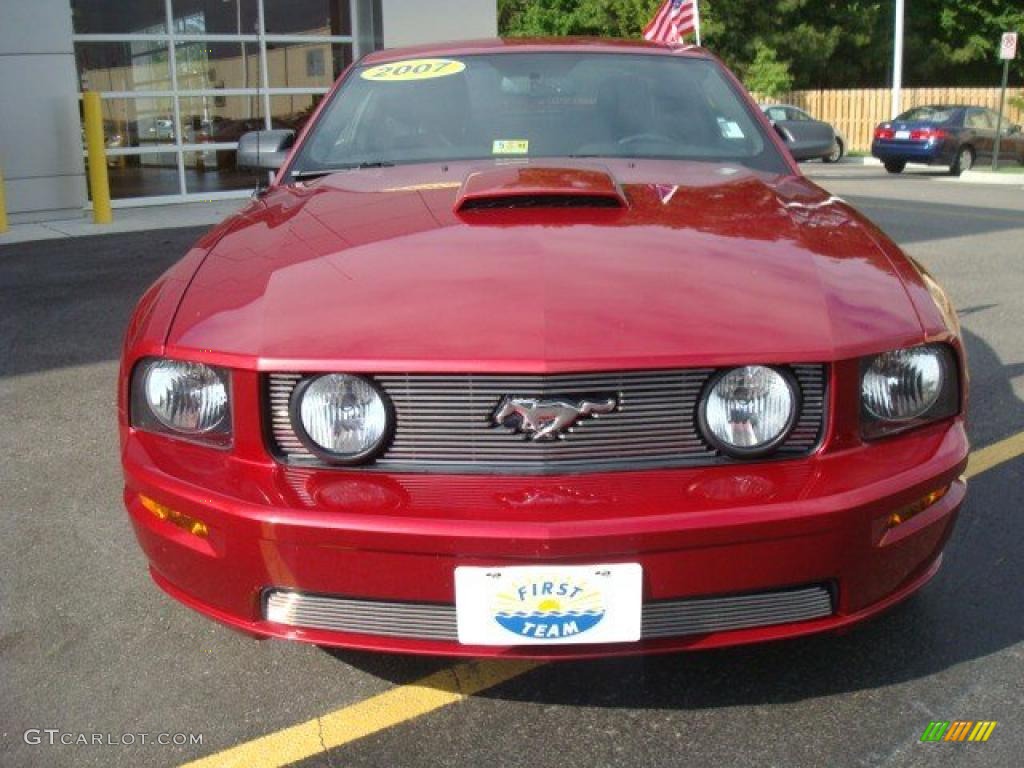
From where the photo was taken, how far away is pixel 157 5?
47.9ft

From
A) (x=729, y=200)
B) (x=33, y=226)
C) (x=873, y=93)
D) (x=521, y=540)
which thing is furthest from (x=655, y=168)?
(x=873, y=93)

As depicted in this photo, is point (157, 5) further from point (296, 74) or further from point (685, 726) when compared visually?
point (685, 726)

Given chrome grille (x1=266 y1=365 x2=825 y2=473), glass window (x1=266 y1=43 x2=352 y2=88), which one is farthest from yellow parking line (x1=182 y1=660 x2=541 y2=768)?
glass window (x1=266 y1=43 x2=352 y2=88)

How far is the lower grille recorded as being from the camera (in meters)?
2.12

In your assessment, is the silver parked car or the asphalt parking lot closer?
the asphalt parking lot

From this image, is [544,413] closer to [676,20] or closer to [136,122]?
[136,122]

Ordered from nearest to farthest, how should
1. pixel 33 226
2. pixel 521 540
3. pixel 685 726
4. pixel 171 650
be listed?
pixel 521 540 → pixel 685 726 → pixel 171 650 → pixel 33 226

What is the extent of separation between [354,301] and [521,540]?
64 cm

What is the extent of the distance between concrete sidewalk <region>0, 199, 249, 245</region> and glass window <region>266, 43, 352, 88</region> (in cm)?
241

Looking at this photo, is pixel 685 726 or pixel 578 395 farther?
pixel 685 726

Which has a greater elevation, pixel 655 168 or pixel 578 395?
pixel 655 168

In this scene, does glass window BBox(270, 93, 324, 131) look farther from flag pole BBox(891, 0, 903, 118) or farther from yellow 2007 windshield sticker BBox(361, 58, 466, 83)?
flag pole BBox(891, 0, 903, 118)

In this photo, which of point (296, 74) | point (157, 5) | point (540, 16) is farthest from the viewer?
point (540, 16)

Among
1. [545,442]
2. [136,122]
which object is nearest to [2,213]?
[136,122]
